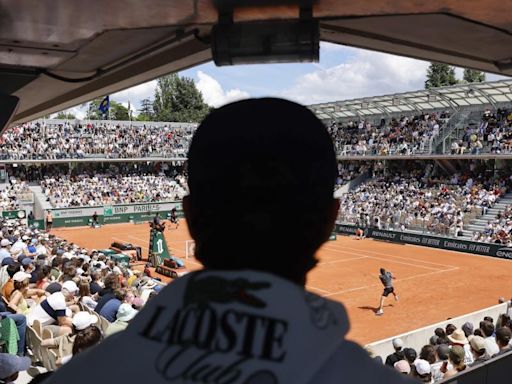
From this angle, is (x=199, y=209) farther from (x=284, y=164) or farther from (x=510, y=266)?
(x=510, y=266)

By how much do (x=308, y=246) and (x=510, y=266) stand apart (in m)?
23.8

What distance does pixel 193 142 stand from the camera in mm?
1228

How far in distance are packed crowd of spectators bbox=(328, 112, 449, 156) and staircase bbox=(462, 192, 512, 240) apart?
298 inches

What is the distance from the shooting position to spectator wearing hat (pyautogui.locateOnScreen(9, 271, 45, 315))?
8.06 m

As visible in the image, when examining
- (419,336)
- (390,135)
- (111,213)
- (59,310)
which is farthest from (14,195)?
(419,336)

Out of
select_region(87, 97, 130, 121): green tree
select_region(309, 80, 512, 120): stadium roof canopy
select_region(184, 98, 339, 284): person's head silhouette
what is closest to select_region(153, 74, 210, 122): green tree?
select_region(87, 97, 130, 121): green tree

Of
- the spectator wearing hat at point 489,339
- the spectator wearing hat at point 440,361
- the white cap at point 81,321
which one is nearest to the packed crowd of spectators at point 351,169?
the spectator wearing hat at point 489,339

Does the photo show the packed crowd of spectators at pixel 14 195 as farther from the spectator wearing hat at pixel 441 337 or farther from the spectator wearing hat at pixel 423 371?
the spectator wearing hat at pixel 423 371

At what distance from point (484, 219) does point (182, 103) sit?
64.3m

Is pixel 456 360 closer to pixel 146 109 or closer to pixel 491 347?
pixel 491 347

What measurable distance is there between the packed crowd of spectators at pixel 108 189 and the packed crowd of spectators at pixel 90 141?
2.04 metres

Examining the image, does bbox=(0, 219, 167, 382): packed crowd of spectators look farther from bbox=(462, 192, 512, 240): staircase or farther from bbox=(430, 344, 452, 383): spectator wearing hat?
bbox=(462, 192, 512, 240): staircase

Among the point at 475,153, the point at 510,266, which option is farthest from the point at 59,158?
the point at 510,266

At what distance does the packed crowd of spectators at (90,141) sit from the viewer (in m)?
41.6
